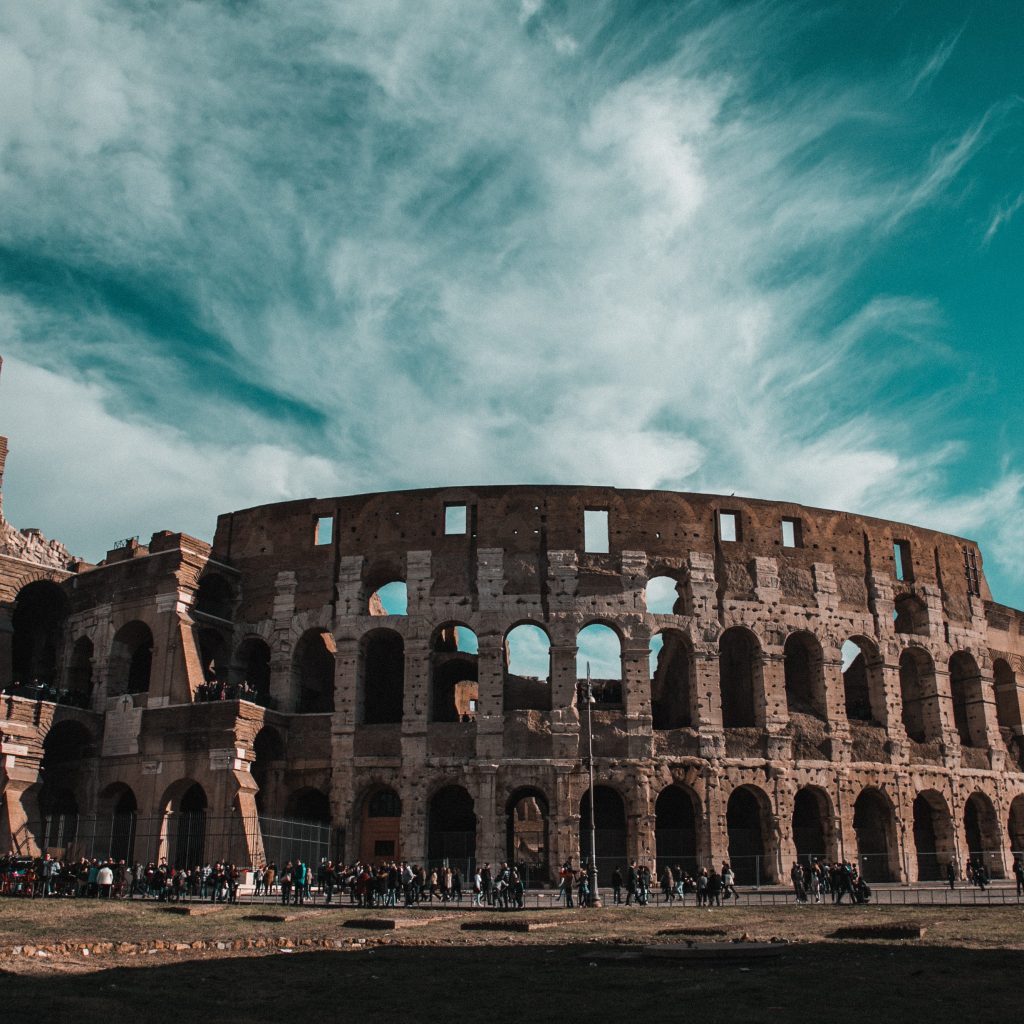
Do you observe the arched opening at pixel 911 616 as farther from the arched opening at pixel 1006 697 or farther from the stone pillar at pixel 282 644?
the stone pillar at pixel 282 644

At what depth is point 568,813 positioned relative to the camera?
32.4 m

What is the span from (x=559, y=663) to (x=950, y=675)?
15182mm

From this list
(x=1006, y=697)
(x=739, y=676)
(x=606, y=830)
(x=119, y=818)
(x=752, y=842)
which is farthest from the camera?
(x=1006, y=697)

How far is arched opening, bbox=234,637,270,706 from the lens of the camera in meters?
36.5

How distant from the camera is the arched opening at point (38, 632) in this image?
38.3 m

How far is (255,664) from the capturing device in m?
38.1

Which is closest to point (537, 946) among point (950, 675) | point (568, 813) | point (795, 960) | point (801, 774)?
point (795, 960)

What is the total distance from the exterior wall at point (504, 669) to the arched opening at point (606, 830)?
4.10ft

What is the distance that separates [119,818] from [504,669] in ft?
40.1

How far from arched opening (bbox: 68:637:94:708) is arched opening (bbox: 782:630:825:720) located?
22.9 metres

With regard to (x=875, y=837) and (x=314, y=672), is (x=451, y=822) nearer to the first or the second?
(x=314, y=672)

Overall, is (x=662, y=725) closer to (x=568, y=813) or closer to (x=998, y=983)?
(x=568, y=813)

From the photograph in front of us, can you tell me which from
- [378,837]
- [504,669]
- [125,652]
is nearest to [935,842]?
[504,669]

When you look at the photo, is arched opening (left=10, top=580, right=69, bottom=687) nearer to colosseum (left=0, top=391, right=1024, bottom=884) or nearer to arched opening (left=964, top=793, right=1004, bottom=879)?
colosseum (left=0, top=391, right=1024, bottom=884)
